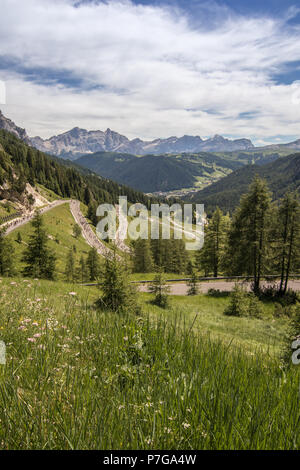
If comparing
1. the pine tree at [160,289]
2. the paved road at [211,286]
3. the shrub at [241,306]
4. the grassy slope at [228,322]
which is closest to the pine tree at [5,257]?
the paved road at [211,286]

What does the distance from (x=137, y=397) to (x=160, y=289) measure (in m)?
28.1

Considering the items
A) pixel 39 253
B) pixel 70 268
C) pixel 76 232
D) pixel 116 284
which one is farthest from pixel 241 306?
pixel 76 232

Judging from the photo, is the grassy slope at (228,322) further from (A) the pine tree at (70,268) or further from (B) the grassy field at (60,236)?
(B) the grassy field at (60,236)

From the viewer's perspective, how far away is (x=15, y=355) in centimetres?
270

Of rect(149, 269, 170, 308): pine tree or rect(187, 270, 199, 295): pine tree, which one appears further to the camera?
rect(187, 270, 199, 295): pine tree

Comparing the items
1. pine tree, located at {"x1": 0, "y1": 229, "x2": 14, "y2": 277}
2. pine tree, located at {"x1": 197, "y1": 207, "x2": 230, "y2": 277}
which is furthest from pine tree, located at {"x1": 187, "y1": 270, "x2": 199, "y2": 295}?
pine tree, located at {"x1": 0, "y1": 229, "x2": 14, "y2": 277}

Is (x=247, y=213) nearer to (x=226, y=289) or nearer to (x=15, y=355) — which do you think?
(x=226, y=289)

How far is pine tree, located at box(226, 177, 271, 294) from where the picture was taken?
33.7m

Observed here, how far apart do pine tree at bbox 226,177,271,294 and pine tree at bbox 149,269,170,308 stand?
518 inches

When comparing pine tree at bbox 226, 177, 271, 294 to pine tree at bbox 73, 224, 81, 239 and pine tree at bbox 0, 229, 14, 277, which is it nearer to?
pine tree at bbox 0, 229, 14, 277

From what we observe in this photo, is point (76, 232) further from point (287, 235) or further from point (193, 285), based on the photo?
point (287, 235)

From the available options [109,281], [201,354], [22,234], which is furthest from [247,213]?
[22,234]

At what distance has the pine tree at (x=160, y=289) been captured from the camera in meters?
29.3
